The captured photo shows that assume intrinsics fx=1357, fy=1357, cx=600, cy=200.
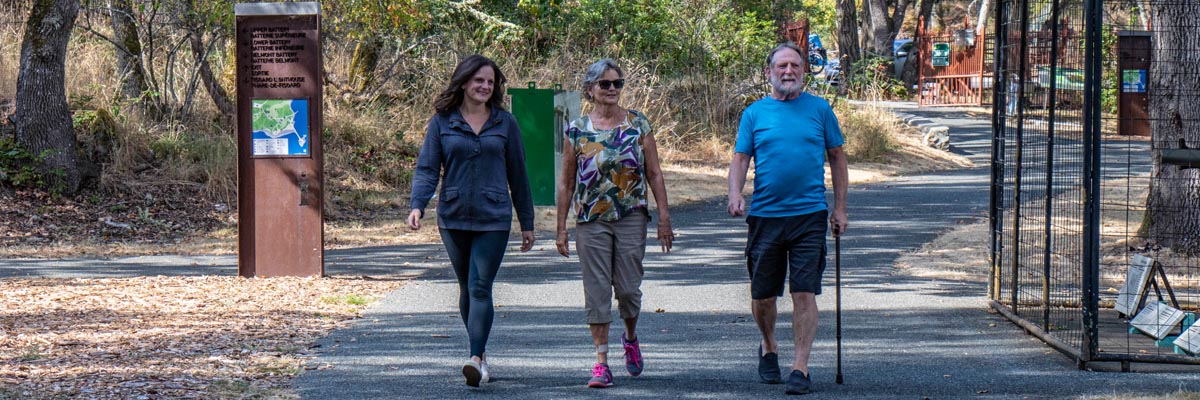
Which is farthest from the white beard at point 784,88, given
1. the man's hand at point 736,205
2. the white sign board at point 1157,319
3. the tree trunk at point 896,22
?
the tree trunk at point 896,22

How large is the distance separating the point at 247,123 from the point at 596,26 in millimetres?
14614

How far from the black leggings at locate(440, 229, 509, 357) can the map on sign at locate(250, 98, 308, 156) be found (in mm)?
4592

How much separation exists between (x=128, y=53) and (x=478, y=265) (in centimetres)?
1406

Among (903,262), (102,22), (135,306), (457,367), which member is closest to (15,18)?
(102,22)

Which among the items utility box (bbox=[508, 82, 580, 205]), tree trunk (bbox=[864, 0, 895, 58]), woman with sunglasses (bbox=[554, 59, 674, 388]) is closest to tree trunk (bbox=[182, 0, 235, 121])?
utility box (bbox=[508, 82, 580, 205])

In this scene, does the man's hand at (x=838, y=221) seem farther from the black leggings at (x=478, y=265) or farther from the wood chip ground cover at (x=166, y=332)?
the wood chip ground cover at (x=166, y=332)

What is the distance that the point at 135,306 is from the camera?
9.12 m

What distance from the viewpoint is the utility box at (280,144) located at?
10.7 m

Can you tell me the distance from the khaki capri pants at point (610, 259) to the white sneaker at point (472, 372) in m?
0.57

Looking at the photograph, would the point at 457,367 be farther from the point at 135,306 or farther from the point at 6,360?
the point at 135,306

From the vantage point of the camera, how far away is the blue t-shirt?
239 inches

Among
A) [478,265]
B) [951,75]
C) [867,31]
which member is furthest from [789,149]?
[867,31]

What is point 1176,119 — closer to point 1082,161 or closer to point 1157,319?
point 1157,319

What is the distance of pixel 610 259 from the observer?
6371mm
